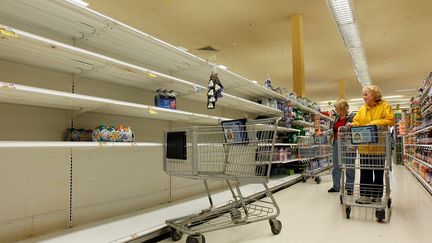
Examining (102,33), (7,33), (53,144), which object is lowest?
(53,144)

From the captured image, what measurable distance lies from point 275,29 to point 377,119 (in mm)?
4211

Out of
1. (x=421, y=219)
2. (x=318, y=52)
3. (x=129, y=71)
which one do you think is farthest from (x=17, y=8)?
(x=318, y=52)

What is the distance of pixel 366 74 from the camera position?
36.8ft

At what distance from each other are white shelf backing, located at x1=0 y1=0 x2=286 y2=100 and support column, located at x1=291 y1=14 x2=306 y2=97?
299cm

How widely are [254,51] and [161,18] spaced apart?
318 centimetres

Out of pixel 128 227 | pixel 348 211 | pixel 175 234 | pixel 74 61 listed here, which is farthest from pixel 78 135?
pixel 348 211

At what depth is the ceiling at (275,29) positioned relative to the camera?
581cm

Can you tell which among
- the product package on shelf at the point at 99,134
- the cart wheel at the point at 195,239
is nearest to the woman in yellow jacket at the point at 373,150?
the cart wheel at the point at 195,239

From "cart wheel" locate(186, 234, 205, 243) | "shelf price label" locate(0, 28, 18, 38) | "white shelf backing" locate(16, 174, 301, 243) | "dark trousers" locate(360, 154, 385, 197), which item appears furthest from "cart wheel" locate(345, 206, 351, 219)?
"shelf price label" locate(0, 28, 18, 38)

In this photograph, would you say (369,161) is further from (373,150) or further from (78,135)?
(78,135)

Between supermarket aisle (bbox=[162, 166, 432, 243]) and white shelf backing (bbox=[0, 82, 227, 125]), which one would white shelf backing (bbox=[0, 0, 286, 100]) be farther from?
supermarket aisle (bbox=[162, 166, 432, 243])

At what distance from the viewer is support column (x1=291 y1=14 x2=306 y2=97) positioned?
623 cm

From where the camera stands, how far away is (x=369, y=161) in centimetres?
324

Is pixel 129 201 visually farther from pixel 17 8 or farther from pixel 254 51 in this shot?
pixel 254 51
